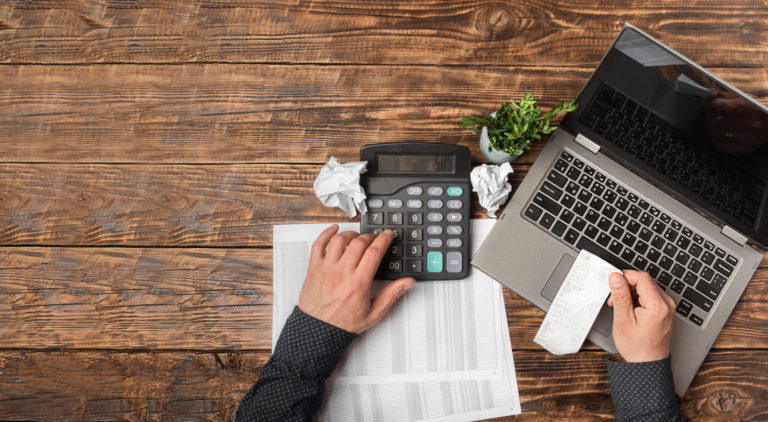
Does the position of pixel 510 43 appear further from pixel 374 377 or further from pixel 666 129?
pixel 374 377

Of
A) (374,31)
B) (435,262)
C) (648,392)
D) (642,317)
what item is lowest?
(648,392)

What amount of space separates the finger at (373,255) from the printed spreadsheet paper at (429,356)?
56 millimetres

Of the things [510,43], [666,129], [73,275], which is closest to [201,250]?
[73,275]

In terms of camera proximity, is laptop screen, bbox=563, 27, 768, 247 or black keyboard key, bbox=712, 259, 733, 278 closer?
laptop screen, bbox=563, 27, 768, 247

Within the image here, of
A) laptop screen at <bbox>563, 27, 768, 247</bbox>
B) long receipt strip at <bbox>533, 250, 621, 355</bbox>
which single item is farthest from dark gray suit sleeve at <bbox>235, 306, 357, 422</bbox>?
laptop screen at <bbox>563, 27, 768, 247</bbox>

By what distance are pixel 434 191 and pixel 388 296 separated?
191 mm

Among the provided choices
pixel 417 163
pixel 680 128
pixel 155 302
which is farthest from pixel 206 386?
pixel 680 128

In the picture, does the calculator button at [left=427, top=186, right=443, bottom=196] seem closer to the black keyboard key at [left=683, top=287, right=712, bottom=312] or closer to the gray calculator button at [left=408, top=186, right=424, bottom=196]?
the gray calculator button at [left=408, top=186, right=424, bottom=196]

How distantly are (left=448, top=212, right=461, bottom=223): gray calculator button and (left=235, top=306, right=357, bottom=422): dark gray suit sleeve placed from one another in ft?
0.82

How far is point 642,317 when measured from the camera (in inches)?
27.4

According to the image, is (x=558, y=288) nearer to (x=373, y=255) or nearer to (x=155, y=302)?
(x=373, y=255)

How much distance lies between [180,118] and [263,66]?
0.58 feet

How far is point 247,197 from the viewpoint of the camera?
2.61 feet

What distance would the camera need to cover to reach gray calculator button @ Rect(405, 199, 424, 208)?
2.49 ft
